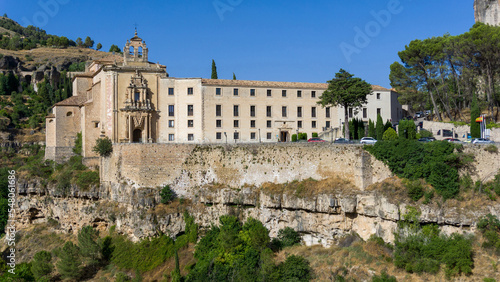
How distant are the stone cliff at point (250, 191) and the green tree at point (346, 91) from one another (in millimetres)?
8998

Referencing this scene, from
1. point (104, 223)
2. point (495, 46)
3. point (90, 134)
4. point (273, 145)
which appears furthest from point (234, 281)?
point (495, 46)

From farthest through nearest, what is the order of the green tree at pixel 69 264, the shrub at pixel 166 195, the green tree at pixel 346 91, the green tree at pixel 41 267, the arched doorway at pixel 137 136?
the arched doorway at pixel 137 136, the green tree at pixel 346 91, the shrub at pixel 166 195, the green tree at pixel 41 267, the green tree at pixel 69 264

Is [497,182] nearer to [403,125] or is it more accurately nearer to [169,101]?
[403,125]

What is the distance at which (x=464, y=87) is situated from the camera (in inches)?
1950

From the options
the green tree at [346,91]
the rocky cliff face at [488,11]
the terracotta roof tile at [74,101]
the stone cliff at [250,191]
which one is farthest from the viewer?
the rocky cliff face at [488,11]

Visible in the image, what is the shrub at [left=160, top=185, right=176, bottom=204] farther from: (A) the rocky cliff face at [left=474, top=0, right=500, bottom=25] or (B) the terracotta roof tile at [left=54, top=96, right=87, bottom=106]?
(A) the rocky cliff face at [left=474, top=0, right=500, bottom=25]

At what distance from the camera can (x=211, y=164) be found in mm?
39969

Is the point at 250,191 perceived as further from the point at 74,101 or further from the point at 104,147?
the point at 74,101

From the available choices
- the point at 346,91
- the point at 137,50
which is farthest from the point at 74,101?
the point at 346,91

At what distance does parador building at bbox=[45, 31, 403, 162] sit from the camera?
44.8 m

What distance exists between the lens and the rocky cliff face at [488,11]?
74312 mm

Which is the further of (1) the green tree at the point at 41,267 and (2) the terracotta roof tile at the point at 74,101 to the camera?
(2) the terracotta roof tile at the point at 74,101

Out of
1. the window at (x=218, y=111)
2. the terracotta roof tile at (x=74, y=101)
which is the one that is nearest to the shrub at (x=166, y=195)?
the window at (x=218, y=111)

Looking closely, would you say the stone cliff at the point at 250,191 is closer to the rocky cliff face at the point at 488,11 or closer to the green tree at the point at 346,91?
the green tree at the point at 346,91
